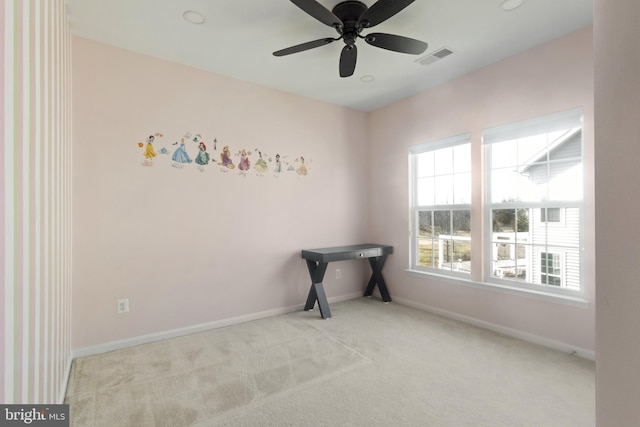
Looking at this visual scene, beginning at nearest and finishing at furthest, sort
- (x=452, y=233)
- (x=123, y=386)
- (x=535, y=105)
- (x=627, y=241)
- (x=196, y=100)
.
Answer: (x=627, y=241), (x=123, y=386), (x=535, y=105), (x=196, y=100), (x=452, y=233)

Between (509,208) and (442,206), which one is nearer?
(509,208)

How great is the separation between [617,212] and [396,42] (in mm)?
2053

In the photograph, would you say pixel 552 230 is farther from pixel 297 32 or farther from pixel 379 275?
pixel 297 32

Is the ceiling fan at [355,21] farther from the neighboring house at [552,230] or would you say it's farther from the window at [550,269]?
the window at [550,269]

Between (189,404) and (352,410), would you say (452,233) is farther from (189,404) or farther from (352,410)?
(189,404)

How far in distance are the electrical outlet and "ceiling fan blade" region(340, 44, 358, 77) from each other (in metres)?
2.89

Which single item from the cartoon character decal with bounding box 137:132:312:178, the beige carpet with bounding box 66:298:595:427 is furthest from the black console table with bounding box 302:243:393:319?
the cartoon character decal with bounding box 137:132:312:178

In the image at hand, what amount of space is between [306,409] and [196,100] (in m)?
3.00

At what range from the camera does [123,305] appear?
281 centimetres

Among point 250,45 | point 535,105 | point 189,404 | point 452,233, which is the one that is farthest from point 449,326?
point 250,45

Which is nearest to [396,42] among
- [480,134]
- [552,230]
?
[480,134]

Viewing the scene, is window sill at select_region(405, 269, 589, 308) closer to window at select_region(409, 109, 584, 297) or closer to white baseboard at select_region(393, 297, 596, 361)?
window at select_region(409, 109, 584, 297)

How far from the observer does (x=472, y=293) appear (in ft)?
10.9

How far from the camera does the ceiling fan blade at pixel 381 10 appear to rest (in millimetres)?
1847
